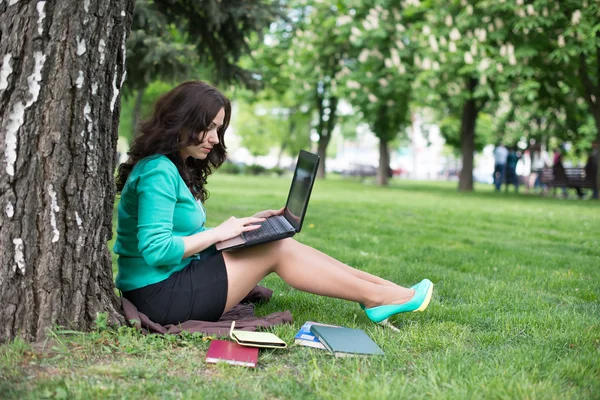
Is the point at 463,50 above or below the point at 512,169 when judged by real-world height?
above

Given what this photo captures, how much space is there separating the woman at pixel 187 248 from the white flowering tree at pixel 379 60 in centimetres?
1707

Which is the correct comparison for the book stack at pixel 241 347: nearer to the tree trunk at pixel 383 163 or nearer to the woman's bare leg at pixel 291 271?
the woman's bare leg at pixel 291 271

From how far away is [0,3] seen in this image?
2.99 m

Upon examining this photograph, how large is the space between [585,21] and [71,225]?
14315 millimetres

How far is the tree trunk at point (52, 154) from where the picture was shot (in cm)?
300

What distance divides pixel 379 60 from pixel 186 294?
19.1 metres

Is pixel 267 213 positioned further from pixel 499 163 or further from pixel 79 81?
pixel 499 163

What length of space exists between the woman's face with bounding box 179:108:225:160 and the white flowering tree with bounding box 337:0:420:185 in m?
17.0

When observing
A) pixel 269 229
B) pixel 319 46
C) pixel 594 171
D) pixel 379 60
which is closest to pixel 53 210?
pixel 269 229

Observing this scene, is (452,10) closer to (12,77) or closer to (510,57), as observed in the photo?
(510,57)

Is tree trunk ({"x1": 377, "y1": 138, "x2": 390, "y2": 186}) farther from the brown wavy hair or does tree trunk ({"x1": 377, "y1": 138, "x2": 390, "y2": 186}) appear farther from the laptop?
the brown wavy hair

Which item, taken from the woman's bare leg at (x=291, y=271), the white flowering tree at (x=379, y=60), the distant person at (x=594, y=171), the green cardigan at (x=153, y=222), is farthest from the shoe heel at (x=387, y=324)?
the white flowering tree at (x=379, y=60)

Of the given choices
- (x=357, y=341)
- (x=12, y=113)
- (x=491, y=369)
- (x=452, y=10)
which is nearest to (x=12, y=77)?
(x=12, y=113)

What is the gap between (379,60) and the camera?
851 inches
